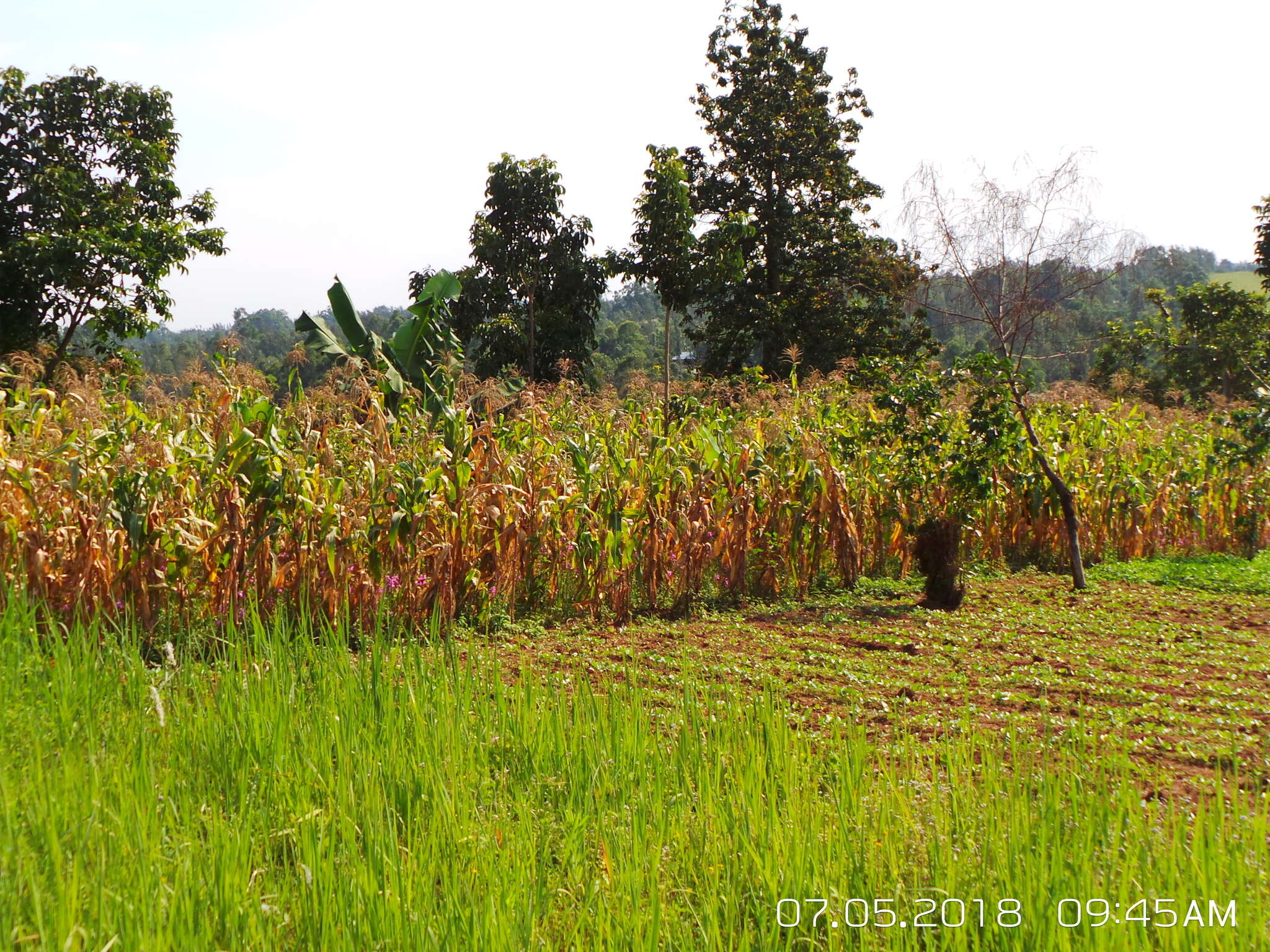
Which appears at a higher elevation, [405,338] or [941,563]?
[405,338]

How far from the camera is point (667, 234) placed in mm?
18875

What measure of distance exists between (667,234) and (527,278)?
498 cm

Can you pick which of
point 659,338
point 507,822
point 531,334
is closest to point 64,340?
point 531,334

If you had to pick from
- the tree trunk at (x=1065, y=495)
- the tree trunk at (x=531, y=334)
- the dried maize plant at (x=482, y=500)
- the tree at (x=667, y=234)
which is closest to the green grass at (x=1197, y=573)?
the dried maize plant at (x=482, y=500)

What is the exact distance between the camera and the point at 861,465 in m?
8.35

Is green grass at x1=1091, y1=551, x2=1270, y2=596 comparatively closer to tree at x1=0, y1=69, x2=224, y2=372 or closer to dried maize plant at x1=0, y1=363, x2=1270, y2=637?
dried maize plant at x1=0, y1=363, x2=1270, y2=637

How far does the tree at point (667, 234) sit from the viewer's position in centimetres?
1872

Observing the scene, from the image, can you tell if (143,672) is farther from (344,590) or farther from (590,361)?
(590,361)

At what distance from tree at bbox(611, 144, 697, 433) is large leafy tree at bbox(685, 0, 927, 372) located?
4889mm

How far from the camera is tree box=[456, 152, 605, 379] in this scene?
2225 centimetres

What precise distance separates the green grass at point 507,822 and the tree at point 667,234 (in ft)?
50.8

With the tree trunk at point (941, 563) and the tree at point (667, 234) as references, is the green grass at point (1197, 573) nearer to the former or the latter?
the tree trunk at point (941, 563)

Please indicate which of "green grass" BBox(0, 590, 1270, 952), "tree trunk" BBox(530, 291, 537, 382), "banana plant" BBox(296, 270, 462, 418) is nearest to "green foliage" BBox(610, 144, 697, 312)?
"tree trunk" BBox(530, 291, 537, 382)

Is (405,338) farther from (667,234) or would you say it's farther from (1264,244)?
(1264,244)
